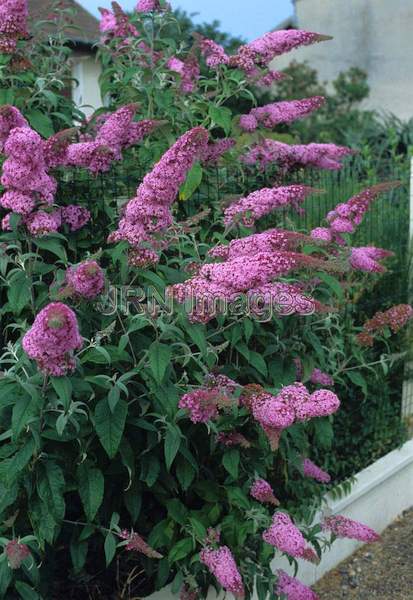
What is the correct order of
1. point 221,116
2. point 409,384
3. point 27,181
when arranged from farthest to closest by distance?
point 409,384 < point 221,116 < point 27,181

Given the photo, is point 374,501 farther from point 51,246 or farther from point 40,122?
point 40,122

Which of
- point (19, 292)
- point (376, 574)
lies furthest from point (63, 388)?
point (376, 574)

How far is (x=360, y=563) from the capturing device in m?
4.02

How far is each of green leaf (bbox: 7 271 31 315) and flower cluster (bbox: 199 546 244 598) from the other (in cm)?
102

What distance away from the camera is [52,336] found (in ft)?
6.16

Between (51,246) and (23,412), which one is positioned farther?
(51,246)

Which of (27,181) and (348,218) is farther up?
(27,181)

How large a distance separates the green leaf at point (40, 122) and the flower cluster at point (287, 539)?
1709 millimetres

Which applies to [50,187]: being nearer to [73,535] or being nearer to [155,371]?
[155,371]

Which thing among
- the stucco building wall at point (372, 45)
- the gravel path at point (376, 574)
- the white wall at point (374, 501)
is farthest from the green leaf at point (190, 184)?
the stucco building wall at point (372, 45)

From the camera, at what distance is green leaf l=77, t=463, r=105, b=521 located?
7.57 ft

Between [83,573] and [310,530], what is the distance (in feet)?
2.95

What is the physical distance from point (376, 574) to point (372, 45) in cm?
1832

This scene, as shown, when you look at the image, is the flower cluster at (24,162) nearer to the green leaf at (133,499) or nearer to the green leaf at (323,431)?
the green leaf at (133,499)
